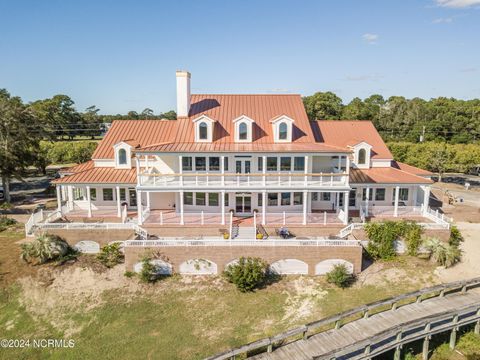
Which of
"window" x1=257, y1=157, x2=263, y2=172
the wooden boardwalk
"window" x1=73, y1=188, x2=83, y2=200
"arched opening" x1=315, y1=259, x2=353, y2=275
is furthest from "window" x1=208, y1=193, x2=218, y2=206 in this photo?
the wooden boardwalk

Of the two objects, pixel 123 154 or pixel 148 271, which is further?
pixel 123 154

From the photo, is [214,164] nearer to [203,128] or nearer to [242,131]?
[203,128]

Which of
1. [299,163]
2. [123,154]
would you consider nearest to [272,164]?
[299,163]

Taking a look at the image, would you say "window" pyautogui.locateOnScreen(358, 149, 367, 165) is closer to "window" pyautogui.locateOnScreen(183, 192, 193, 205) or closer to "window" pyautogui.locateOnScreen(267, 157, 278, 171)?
"window" pyautogui.locateOnScreen(267, 157, 278, 171)

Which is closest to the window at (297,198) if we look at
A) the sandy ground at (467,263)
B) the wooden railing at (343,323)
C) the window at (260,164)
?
the window at (260,164)

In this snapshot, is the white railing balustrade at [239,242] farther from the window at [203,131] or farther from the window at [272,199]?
the window at [203,131]

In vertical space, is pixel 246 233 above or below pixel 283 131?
below
